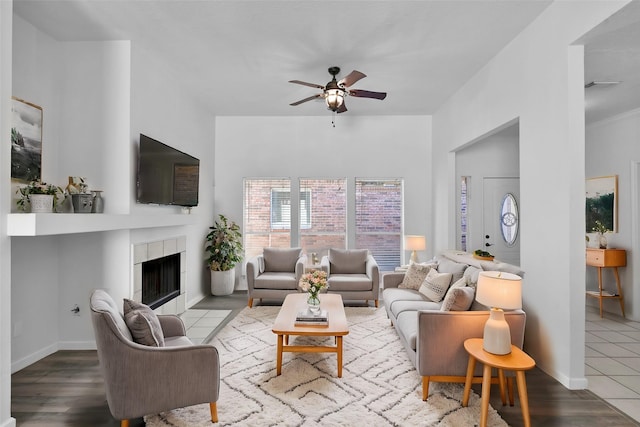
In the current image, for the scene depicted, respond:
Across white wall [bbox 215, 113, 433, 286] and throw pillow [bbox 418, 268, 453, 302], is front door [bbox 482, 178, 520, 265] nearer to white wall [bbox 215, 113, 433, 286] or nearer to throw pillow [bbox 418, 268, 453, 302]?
white wall [bbox 215, 113, 433, 286]

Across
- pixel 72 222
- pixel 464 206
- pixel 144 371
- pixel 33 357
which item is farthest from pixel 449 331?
pixel 464 206

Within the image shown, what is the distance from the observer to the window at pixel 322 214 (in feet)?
20.7

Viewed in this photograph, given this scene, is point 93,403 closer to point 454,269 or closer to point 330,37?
point 454,269

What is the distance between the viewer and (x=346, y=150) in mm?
6250

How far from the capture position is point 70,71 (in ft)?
11.3

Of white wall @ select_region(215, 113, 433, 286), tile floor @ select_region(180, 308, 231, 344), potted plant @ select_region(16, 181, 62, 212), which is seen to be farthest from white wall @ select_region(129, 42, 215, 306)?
potted plant @ select_region(16, 181, 62, 212)

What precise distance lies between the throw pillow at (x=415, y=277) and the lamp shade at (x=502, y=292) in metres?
1.84

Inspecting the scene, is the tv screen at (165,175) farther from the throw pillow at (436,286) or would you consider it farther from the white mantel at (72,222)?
the throw pillow at (436,286)

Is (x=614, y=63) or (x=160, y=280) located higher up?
(x=614, y=63)

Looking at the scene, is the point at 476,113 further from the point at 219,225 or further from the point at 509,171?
the point at 219,225

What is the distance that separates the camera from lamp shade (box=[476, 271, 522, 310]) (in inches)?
90.6

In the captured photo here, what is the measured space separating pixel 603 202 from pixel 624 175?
0.47 m

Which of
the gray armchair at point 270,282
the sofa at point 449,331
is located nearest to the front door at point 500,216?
the sofa at point 449,331

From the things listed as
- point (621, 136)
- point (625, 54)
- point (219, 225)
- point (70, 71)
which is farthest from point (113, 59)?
point (621, 136)
